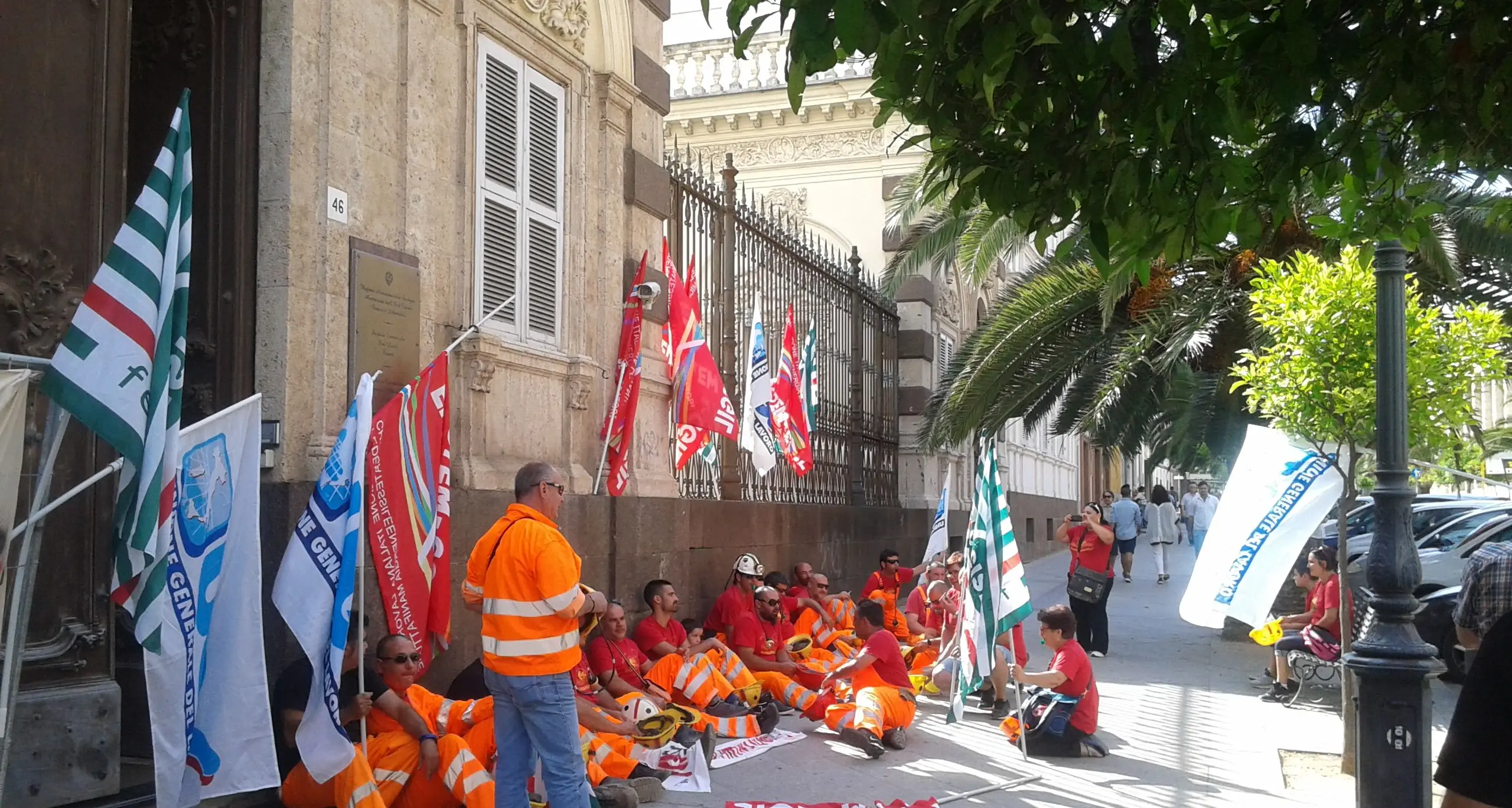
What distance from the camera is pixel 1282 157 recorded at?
424 centimetres

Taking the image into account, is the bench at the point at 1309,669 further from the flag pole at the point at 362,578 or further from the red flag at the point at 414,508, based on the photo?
the flag pole at the point at 362,578

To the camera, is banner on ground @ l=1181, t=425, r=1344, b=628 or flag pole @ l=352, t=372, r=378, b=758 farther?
banner on ground @ l=1181, t=425, r=1344, b=628

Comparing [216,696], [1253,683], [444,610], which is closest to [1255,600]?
[1253,683]

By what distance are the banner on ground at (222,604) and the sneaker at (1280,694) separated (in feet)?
28.0

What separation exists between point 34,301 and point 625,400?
4784 millimetres

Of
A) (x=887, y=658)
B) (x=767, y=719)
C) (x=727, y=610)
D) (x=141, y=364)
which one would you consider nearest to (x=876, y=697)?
(x=887, y=658)

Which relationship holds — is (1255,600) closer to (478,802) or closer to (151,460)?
(478,802)

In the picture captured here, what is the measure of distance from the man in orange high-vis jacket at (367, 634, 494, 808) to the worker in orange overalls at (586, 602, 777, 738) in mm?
1975

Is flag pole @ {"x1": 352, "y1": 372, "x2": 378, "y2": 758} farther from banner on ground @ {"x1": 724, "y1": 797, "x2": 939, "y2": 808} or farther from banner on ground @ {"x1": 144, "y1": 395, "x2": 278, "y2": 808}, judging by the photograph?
banner on ground @ {"x1": 724, "y1": 797, "x2": 939, "y2": 808}

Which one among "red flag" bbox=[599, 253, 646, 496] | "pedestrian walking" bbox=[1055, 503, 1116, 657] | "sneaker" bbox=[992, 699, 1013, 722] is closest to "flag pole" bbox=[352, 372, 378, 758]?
"red flag" bbox=[599, 253, 646, 496]

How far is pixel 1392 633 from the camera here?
6.46m

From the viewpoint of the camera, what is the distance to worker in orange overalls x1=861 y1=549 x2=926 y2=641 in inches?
518

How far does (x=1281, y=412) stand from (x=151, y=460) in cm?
753

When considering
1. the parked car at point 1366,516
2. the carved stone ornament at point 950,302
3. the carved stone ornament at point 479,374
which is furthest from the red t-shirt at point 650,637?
the carved stone ornament at point 950,302
